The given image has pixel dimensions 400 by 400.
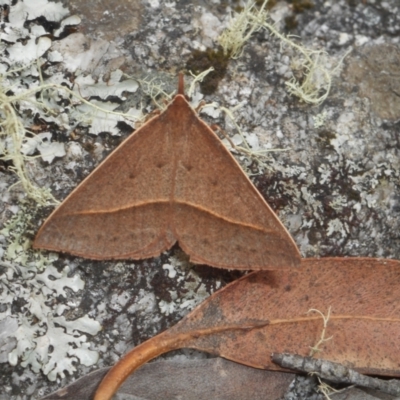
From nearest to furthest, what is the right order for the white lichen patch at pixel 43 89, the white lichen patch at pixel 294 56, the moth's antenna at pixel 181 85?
1. the moth's antenna at pixel 181 85
2. the white lichen patch at pixel 43 89
3. the white lichen patch at pixel 294 56

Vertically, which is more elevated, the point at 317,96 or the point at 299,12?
the point at 299,12

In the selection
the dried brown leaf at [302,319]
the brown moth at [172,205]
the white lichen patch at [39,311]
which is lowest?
the white lichen patch at [39,311]

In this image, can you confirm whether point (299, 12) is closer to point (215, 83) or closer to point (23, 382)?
point (215, 83)

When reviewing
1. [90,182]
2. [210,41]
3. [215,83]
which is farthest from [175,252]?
[210,41]

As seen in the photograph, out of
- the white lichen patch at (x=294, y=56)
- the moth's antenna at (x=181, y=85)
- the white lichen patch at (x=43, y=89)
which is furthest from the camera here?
the white lichen patch at (x=294, y=56)

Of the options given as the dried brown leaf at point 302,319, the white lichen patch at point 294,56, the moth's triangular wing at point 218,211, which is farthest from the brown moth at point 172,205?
the white lichen patch at point 294,56

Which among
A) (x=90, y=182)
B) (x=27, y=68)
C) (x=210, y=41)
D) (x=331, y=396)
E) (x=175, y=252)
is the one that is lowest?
(x=331, y=396)

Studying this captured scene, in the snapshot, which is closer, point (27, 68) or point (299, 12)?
point (27, 68)

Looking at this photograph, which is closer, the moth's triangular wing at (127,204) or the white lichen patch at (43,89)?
the moth's triangular wing at (127,204)

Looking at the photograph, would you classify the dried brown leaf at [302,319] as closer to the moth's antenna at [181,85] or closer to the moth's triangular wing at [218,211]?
the moth's triangular wing at [218,211]
